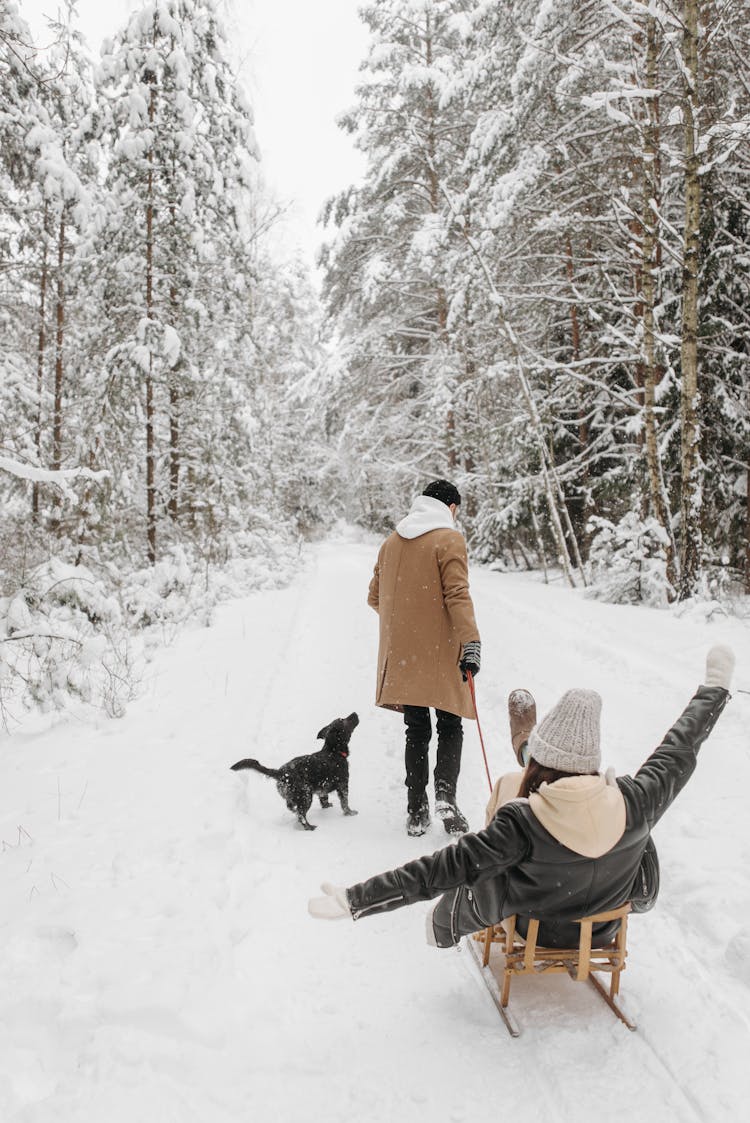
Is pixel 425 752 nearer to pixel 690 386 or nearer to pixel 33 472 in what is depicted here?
pixel 33 472

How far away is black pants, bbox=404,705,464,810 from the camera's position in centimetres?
423

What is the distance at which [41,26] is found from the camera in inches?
271

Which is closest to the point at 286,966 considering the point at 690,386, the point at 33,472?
the point at 33,472

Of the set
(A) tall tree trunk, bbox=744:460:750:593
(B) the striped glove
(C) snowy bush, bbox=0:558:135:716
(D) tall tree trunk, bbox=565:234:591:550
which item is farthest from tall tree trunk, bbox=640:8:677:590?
(C) snowy bush, bbox=0:558:135:716

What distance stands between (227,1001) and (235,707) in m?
3.75

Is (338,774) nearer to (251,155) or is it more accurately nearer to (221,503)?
(221,503)

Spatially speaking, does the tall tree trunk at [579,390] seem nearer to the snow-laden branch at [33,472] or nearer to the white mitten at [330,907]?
the snow-laden branch at [33,472]

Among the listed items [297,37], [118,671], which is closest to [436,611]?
[118,671]

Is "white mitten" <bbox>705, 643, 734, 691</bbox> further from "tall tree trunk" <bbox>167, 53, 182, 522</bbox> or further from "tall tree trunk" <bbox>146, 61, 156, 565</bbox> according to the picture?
"tall tree trunk" <bbox>167, 53, 182, 522</bbox>

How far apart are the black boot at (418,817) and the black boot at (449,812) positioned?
0.08 metres

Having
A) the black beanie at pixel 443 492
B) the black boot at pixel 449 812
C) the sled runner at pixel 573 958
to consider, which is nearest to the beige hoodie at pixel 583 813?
the sled runner at pixel 573 958

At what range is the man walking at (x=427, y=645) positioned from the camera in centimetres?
412

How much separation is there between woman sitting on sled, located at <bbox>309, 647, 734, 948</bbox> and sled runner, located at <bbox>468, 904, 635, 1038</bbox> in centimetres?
4

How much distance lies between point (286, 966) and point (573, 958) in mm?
1287
